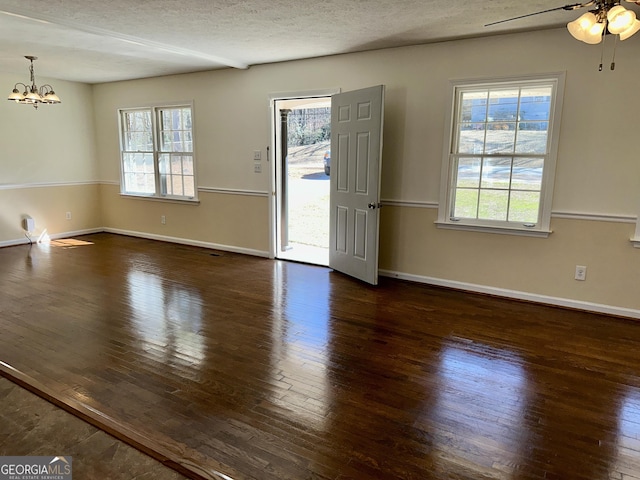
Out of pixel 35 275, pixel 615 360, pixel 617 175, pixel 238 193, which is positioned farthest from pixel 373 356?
pixel 35 275

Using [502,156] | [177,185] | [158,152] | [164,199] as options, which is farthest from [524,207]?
[158,152]

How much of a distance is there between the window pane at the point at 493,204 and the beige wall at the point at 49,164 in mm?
6358

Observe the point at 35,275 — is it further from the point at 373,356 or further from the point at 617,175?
the point at 617,175

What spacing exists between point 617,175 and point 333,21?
2731 millimetres

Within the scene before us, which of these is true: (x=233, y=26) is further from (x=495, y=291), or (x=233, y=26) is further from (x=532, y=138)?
(x=495, y=291)

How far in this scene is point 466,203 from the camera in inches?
169

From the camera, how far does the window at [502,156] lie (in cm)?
383

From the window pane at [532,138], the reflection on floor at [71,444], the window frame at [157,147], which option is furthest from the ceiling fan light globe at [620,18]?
the window frame at [157,147]

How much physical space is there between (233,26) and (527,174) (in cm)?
299

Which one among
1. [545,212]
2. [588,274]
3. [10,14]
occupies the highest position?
[10,14]

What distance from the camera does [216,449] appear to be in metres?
1.97

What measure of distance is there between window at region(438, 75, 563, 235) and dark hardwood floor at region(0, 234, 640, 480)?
829 mm

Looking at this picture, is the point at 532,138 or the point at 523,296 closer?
the point at 532,138

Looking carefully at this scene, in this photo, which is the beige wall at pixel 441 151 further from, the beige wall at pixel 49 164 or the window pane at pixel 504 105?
the beige wall at pixel 49 164
